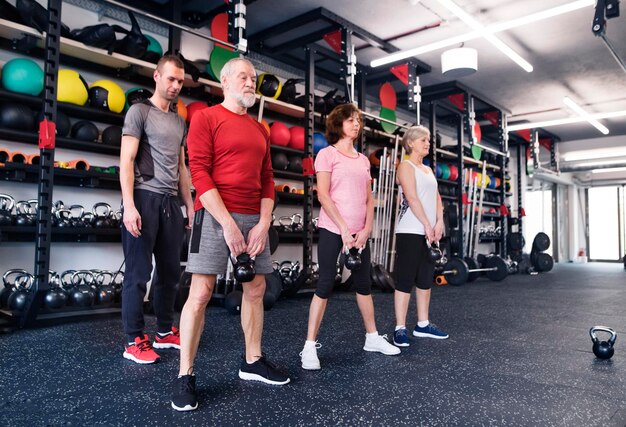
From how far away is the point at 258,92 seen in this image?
14.6 feet

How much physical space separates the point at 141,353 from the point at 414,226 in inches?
60.1

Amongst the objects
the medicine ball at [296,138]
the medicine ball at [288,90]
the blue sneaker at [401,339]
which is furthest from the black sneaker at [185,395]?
the medicine ball at [288,90]

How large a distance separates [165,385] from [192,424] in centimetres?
43

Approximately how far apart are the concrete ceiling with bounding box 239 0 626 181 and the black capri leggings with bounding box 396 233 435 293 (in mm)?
2851

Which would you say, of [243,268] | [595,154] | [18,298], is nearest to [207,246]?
[243,268]

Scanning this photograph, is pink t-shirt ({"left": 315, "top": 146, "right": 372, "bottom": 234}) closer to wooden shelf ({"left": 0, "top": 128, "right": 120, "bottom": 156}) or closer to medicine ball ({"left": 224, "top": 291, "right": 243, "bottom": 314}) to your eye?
medicine ball ({"left": 224, "top": 291, "right": 243, "bottom": 314})

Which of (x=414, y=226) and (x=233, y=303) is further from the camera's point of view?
(x=233, y=303)

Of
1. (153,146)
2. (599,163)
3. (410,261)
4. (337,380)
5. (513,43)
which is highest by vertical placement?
(513,43)

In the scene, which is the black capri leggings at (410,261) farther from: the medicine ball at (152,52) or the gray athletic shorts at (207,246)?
the medicine ball at (152,52)

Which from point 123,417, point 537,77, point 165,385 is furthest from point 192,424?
point 537,77

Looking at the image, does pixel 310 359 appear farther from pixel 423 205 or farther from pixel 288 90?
pixel 288 90

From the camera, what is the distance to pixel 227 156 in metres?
1.61

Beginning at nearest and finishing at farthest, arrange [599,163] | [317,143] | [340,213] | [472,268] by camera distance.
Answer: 1. [340,213]
2. [317,143]
3. [472,268]
4. [599,163]

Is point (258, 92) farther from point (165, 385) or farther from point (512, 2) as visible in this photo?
point (165, 385)
